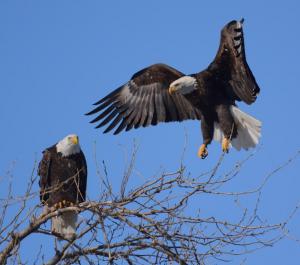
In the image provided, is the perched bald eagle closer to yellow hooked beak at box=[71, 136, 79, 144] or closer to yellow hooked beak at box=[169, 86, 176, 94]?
yellow hooked beak at box=[71, 136, 79, 144]

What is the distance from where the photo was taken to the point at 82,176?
7.84 metres

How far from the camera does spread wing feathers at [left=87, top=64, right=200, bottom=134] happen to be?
9.52 m

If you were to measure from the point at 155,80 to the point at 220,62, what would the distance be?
1.33 metres

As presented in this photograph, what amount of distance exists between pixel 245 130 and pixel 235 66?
0.78 m

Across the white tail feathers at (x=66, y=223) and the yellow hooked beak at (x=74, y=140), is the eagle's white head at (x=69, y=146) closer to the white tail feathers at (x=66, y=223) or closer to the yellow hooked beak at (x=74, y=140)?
the yellow hooked beak at (x=74, y=140)

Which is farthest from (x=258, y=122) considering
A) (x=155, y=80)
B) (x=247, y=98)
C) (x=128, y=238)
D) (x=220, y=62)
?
(x=128, y=238)

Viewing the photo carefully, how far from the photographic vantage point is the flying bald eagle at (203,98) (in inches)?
333

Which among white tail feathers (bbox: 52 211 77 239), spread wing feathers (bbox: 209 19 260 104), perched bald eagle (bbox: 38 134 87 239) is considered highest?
spread wing feathers (bbox: 209 19 260 104)

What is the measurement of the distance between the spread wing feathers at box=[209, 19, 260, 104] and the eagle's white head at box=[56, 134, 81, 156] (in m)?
1.98

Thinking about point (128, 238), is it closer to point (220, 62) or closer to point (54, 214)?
point (54, 214)

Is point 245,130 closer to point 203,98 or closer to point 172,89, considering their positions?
point 203,98

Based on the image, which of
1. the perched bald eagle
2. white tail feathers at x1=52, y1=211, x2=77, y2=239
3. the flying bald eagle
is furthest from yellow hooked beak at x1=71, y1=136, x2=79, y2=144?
the flying bald eagle

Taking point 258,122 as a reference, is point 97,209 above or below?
below

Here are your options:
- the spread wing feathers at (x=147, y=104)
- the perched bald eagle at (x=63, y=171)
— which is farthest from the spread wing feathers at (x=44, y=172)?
the spread wing feathers at (x=147, y=104)
